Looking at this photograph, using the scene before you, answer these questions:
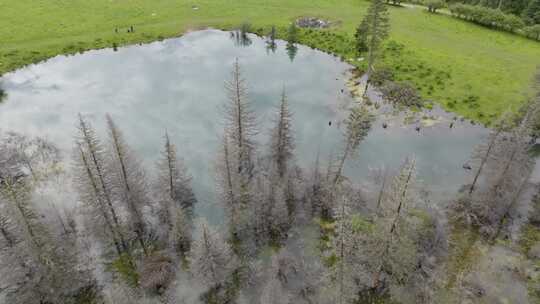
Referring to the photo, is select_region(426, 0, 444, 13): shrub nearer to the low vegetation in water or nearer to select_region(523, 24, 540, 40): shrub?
select_region(523, 24, 540, 40): shrub

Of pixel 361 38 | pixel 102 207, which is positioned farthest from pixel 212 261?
pixel 361 38

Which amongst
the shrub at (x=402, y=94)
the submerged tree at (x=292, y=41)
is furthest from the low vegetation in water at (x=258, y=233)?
the submerged tree at (x=292, y=41)

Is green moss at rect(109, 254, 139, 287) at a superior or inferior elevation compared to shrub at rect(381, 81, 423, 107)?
inferior

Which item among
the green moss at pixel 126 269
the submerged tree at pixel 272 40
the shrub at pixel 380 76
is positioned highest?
the submerged tree at pixel 272 40

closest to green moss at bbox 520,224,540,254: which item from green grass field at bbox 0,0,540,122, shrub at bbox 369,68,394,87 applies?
green grass field at bbox 0,0,540,122

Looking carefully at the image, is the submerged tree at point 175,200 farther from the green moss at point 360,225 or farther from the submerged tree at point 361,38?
the submerged tree at point 361,38

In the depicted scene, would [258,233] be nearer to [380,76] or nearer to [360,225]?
[360,225]
